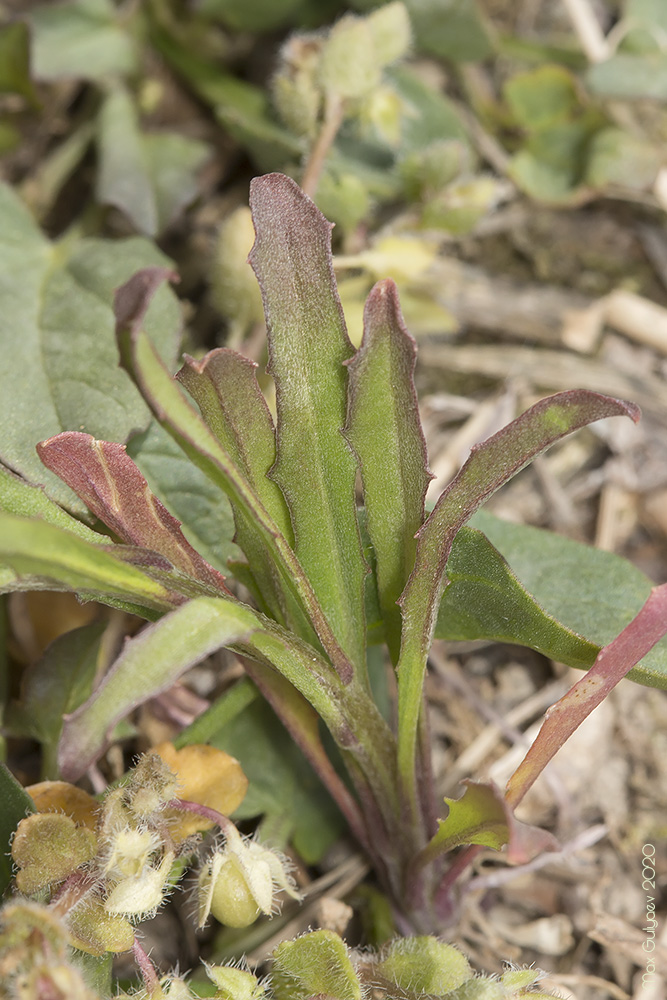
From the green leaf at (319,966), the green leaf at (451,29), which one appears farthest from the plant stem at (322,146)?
the green leaf at (319,966)

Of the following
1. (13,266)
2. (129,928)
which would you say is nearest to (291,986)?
(129,928)

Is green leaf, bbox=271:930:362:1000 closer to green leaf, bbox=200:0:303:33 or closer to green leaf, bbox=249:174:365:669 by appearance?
green leaf, bbox=249:174:365:669

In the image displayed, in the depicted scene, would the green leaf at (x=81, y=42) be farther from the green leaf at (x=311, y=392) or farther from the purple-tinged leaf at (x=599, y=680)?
the purple-tinged leaf at (x=599, y=680)

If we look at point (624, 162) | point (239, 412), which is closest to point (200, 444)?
point (239, 412)

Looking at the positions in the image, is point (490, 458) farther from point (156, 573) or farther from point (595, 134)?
point (595, 134)

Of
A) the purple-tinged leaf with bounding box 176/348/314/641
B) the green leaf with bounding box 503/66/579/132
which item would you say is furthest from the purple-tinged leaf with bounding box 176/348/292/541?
the green leaf with bounding box 503/66/579/132

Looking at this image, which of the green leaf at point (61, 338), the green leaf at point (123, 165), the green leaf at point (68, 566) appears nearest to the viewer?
the green leaf at point (68, 566)
